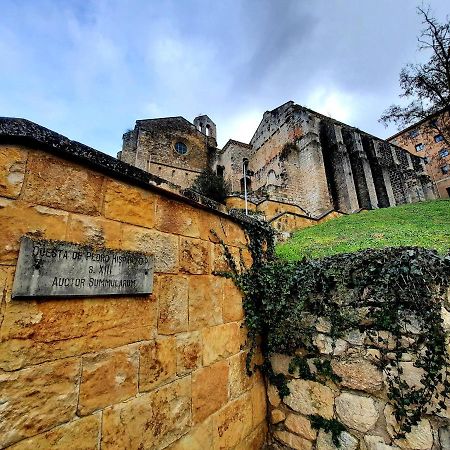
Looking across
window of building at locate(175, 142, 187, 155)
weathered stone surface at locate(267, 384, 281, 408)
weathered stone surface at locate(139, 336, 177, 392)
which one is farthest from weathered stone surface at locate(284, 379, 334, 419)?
window of building at locate(175, 142, 187, 155)

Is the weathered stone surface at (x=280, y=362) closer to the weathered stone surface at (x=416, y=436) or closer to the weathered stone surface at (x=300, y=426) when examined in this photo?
the weathered stone surface at (x=300, y=426)

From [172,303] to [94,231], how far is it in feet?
2.63

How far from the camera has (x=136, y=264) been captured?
1708mm

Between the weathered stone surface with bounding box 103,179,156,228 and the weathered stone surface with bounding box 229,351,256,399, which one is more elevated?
the weathered stone surface with bounding box 103,179,156,228

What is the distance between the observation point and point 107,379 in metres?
1.50

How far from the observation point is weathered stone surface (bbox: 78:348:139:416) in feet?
4.61

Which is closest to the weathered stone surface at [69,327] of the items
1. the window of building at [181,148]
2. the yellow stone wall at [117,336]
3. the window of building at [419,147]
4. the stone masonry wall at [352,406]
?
the yellow stone wall at [117,336]

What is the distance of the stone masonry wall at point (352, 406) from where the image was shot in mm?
1978

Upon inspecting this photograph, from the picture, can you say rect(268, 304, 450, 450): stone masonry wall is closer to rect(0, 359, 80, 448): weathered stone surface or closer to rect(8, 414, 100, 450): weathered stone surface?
rect(8, 414, 100, 450): weathered stone surface

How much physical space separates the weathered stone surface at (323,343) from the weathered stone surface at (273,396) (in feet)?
2.52

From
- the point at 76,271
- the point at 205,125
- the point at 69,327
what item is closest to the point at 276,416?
the point at 69,327

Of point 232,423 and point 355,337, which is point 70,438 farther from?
point 355,337

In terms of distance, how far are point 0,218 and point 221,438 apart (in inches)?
93.9

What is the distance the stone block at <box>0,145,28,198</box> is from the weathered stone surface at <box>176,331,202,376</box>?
1.45m
